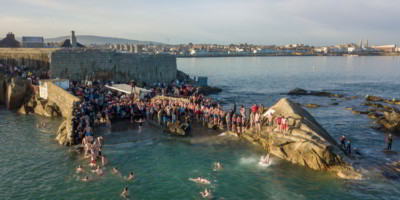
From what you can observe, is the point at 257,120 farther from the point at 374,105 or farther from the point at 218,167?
the point at 374,105

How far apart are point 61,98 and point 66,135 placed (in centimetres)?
909

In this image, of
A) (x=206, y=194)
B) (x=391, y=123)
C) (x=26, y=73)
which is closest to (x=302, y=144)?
(x=206, y=194)

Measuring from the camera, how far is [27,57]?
4262 centimetres

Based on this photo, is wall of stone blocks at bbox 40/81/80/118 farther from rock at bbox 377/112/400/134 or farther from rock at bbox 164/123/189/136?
rock at bbox 377/112/400/134

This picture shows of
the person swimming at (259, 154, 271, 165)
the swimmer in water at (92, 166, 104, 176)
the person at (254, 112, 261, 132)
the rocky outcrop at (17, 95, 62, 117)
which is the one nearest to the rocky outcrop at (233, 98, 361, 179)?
the person at (254, 112, 261, 132)

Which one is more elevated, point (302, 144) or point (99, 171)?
point (302, 144)

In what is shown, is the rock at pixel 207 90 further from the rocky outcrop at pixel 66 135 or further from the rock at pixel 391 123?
the rocky outcrop at pixel 66 135

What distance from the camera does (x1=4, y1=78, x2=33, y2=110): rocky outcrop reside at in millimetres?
31781

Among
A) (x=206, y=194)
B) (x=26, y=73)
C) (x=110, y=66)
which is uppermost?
(x=110, y=66)

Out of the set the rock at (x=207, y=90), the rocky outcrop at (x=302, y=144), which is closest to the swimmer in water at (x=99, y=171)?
the rocky outcrop at (x=302, y=144)

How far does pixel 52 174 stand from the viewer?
16.0 metres

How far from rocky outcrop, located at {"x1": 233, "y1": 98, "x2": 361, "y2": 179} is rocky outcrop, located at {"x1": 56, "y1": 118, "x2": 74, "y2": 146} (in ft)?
37.4

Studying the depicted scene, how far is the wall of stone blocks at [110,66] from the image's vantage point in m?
37.3

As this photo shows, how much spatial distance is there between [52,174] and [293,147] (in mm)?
13309
